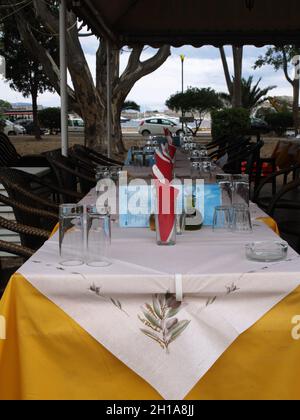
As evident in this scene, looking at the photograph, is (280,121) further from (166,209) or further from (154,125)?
(166,209)

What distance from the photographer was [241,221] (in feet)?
7.63

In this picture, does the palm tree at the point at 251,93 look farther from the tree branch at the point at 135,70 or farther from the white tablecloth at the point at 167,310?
the white tablecloth at the point at 167,310

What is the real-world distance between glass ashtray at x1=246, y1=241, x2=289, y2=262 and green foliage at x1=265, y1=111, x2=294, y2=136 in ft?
92.1

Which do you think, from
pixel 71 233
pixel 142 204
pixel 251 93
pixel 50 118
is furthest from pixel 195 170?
pixel 50 118

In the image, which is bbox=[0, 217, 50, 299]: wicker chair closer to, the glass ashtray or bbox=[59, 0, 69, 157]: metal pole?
the glass ashtray

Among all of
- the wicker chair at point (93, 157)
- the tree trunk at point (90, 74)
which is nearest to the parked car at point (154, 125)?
the tree trunk at point (90, 74)

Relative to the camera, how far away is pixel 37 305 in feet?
5.76

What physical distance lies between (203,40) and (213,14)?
47cm

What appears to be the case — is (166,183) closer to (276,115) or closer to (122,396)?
(122,396)

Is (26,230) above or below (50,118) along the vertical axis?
below

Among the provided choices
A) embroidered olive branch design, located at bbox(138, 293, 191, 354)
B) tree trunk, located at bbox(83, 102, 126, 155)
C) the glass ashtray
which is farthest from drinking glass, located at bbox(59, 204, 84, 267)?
tree trunk, located at bbox(83, 102, 126, 155)

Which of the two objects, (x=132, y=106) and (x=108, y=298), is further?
(x=132, y=106)

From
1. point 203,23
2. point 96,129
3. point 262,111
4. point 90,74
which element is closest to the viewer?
point 203,23

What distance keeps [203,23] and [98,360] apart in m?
6.49
